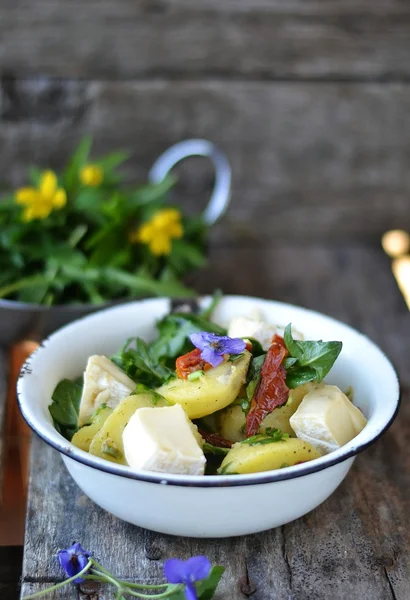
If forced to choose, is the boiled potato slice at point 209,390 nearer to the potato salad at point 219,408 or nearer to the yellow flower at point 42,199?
the potato salad at point 219,408

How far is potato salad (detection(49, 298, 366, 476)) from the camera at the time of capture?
0.92 metres

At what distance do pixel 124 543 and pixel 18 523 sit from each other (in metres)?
0.24

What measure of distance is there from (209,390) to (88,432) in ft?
0.57

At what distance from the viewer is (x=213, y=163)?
227 centimetres

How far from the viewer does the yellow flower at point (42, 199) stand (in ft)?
5.23

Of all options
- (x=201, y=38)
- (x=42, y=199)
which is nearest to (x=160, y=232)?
(x=42, y=199)

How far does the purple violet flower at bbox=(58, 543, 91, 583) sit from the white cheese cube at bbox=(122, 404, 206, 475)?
0.14 m

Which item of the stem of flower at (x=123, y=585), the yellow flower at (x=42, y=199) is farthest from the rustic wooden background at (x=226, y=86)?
the stem of flower at (x=123, y=585)

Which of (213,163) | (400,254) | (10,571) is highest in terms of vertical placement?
(10,571)

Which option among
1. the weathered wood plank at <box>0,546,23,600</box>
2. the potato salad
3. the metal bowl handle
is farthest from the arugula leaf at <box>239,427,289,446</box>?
the metal bowl handle

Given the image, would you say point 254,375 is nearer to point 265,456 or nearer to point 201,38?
point 265,456

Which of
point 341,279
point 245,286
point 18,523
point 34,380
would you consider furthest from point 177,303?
point 341,279

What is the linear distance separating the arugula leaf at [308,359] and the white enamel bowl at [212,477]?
0.31 ft

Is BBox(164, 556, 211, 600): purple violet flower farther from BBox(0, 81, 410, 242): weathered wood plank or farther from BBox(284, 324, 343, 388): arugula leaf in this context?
BBox(0, 81, 410, 242): weathered wood plank
